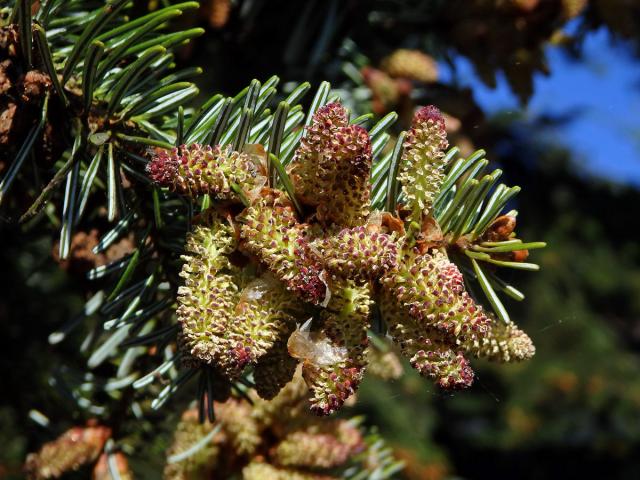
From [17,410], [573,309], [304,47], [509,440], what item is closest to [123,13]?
[304,47]

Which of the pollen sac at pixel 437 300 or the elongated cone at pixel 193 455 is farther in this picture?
the elongated cone at pixel 193 455

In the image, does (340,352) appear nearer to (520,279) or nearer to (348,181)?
(348,181)

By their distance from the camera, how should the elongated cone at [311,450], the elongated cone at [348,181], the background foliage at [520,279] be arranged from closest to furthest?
the elongated cone at [348,181], the elongated cone at [311,450], the background foliage at [520,279]

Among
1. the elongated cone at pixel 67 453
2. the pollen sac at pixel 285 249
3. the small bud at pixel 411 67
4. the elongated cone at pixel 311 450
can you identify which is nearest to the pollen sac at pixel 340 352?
the pollen sac at pixel 285 249

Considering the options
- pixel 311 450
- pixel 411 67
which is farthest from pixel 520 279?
pixel 311 450

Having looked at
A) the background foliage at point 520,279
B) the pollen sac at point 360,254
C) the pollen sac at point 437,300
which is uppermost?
the pollen sac at point 360,254

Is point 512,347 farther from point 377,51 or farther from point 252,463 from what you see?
point 377,51

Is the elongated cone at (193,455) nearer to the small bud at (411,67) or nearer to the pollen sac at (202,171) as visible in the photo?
the pollen sac at (202,171)

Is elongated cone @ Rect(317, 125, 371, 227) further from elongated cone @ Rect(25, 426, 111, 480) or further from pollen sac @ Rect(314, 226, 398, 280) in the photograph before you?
elongated cone @ Rect(25, 426, 111, 480)
